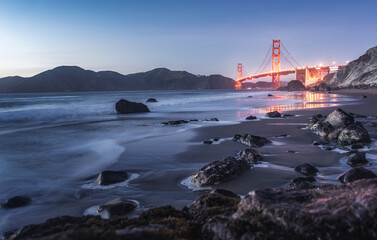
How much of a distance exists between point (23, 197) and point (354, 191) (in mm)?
3386

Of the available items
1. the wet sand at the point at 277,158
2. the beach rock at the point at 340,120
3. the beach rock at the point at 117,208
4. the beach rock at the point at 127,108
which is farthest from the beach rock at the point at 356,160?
the beach rock at the point at 127,108

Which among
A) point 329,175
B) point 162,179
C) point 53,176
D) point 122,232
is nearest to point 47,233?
point 122,232

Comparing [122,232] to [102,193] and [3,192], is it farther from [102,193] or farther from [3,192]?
[3,192]

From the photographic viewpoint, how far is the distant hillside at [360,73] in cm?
4838

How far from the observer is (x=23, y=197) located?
320 cm

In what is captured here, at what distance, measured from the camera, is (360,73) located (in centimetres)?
5516

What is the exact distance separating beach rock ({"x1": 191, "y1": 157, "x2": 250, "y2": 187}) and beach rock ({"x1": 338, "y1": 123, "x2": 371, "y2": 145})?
293 centimetres

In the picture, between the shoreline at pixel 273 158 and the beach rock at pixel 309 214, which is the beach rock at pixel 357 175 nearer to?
the shoreline at pixel 273 158

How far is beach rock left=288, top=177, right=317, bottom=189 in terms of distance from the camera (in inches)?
117

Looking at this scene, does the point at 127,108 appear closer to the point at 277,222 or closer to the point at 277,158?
the point at 277,158

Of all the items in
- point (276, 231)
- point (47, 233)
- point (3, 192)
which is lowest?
point (3, 192)

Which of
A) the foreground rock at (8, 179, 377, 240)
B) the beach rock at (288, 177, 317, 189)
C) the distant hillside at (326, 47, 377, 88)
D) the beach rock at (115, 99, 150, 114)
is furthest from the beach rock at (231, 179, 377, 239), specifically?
the distant hillside at (326, 47, 377, 88)

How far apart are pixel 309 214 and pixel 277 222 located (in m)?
0.15

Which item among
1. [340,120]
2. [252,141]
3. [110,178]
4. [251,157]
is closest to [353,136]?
[340,120]
